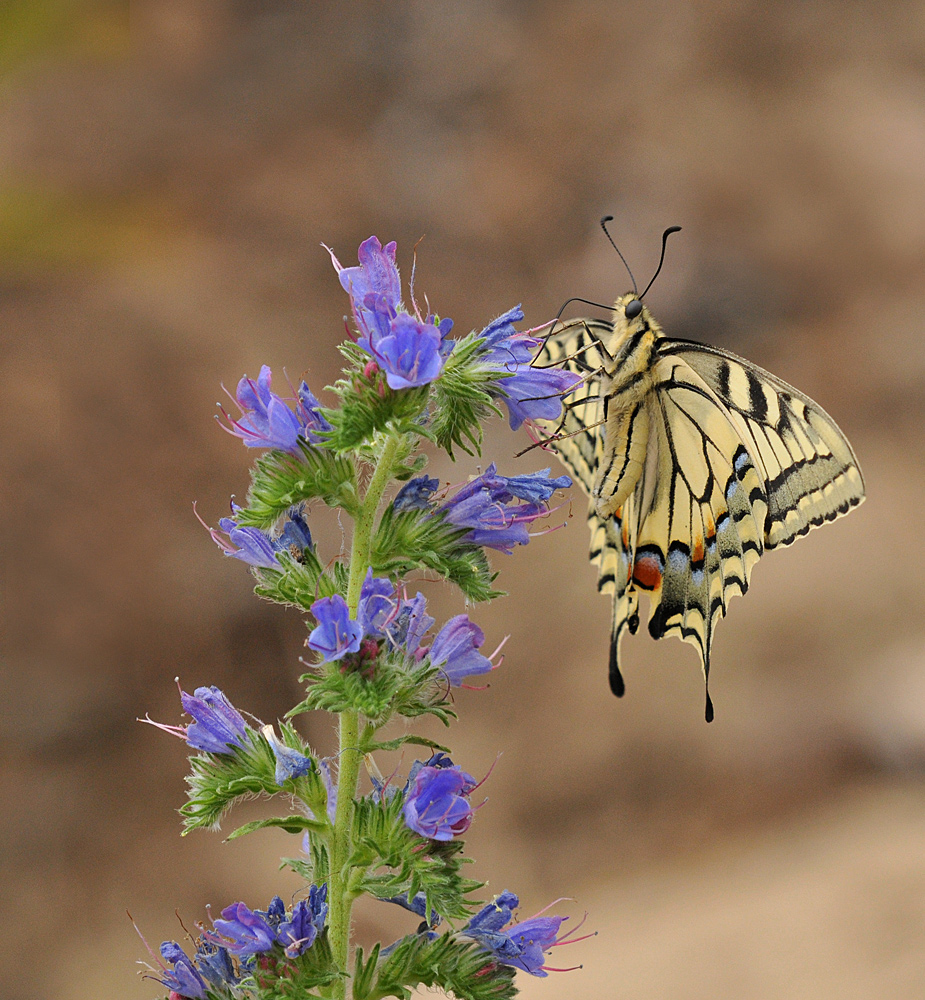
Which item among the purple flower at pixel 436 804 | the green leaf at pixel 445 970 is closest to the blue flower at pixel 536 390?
the purple flower at pixel 436 804

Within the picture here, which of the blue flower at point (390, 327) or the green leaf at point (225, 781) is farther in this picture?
the green leaf at point (225, 781)

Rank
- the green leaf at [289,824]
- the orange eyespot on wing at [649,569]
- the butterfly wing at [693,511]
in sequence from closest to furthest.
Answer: the green leaf at [289,824]
the butterfly wing at [693,511]
the orange eyespot on wing at [649,569]

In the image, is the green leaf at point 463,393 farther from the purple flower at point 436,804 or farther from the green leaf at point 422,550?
the purple flower at point 436,804

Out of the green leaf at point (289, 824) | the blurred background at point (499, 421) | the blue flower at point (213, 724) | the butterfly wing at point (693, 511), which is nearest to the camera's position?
the green leaf at point (289, 824)

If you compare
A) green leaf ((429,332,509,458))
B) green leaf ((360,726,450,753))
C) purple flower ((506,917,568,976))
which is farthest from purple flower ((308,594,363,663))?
purple flower ((506,917,568,976))

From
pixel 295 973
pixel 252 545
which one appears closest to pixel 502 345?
pixel 252 545

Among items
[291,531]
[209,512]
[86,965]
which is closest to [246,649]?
[209,512]

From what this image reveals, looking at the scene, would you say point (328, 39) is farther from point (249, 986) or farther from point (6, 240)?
point (249, 986)
